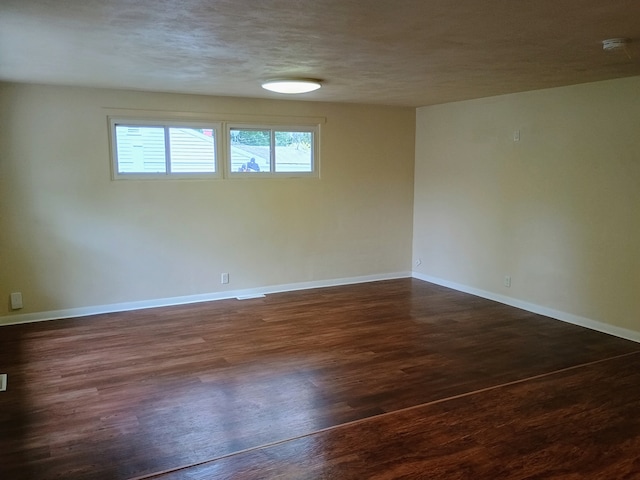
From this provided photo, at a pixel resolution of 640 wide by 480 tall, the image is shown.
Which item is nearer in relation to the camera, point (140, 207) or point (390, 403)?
point (390, 403)

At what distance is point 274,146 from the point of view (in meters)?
6.00

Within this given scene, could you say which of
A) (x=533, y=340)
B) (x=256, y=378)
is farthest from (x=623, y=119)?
(x=256, y=378)

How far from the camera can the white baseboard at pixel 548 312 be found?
14.6ft

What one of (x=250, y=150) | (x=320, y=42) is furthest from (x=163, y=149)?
(x=320, y=42)

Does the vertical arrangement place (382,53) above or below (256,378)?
above

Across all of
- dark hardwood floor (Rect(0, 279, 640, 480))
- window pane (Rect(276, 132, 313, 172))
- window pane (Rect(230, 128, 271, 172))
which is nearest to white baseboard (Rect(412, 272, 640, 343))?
dark hardwood floor (Rect(0, 279, 640, 480))

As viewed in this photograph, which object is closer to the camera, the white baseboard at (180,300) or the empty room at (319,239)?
the empty room at (319,239)

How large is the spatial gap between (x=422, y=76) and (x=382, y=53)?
1.02 meters

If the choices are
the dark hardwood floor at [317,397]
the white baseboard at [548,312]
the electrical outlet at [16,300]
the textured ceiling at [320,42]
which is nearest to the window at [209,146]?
the textured ceiling at [320,42]

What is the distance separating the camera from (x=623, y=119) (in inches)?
170

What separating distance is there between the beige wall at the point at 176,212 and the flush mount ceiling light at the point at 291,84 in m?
1.22

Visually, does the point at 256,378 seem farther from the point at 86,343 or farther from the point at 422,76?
the point at 422,76

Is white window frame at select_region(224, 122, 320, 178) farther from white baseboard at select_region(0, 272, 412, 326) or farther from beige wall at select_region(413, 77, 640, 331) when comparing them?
beige wall at select_region(413, 77, 640, 331)

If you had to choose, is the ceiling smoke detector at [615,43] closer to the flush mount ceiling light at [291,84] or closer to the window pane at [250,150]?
the flush mount ceiling light at [291,84]
